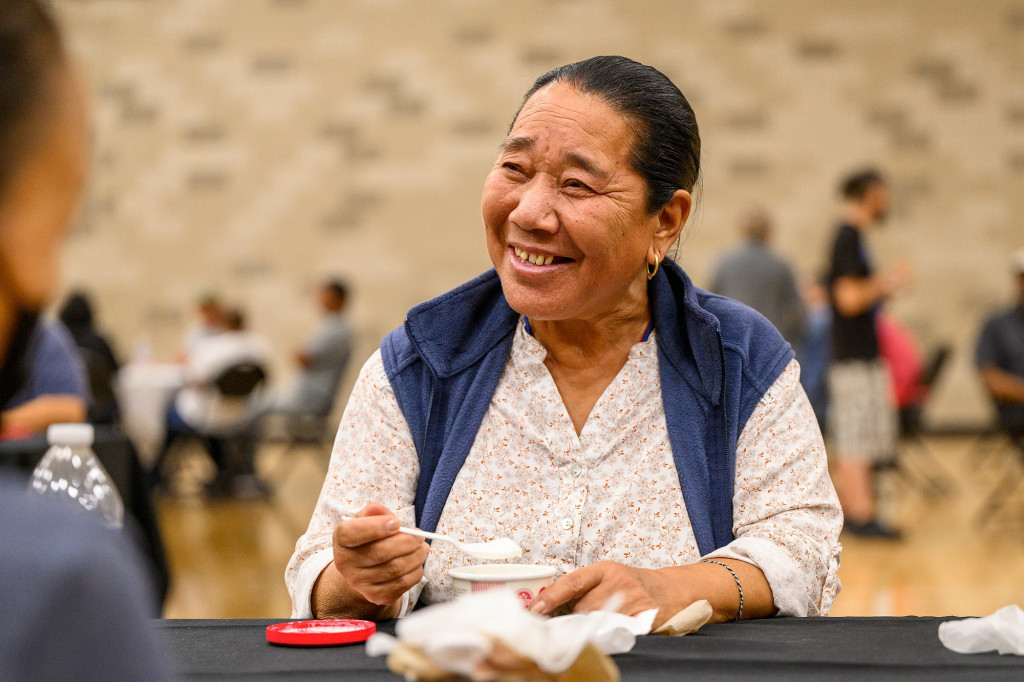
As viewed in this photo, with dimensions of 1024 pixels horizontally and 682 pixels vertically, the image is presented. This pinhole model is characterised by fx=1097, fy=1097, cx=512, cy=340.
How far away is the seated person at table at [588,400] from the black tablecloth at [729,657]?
0.21 m

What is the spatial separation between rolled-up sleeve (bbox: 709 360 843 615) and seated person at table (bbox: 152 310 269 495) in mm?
5953

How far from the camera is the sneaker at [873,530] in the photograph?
5.26 m

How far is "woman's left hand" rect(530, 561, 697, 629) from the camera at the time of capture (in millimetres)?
1185

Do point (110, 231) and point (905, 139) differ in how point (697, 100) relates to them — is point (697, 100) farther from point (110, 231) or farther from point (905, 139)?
point (110, 231)

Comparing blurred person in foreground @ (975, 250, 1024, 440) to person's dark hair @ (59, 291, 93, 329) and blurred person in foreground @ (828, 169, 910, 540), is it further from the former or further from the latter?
person's dark hair @ (59, 291, 93, 329)

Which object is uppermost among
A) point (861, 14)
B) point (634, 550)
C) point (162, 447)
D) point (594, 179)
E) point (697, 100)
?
point (861, 14)

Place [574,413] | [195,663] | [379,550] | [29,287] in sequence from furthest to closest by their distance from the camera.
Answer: [574,413]
[379,550]
[195,663]
[29,287]

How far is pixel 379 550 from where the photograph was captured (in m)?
1.27

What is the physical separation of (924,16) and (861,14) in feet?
1.81

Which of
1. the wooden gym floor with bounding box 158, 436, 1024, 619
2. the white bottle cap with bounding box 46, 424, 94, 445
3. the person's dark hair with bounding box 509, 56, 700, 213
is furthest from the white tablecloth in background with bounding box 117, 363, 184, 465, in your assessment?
the person's dark hair with bounding box 509, 56, 700, 213

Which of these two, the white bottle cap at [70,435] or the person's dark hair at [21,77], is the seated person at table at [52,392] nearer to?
the white bottle cap at [70,435]

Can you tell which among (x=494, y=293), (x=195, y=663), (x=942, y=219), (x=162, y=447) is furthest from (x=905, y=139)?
(x=195, y=663)

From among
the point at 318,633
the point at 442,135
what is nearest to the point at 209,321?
the point at 442,135

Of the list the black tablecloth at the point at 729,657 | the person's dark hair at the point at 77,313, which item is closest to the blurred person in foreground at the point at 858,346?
the black tablecloth at the point at 729,657
